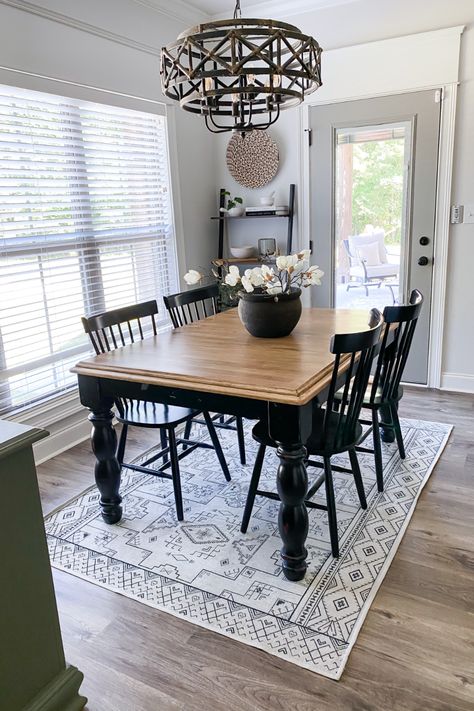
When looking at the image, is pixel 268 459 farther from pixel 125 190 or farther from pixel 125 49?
pixel 125 49

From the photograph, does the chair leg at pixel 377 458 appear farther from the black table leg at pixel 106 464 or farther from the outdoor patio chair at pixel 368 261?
the outdoor patio chair at pixel 368 261

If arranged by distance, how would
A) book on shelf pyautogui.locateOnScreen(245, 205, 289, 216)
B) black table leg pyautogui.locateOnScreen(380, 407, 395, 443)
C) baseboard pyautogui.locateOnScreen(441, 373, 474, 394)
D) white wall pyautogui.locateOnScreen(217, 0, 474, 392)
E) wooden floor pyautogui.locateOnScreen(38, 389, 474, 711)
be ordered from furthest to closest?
book on shelf pyautogui.locateOnScreen(245, 205, 289, 216)
baseboard pyautogui.locateOnScreen(441, 373, 474, 394)
white wall pyautogui.locateOnScreen(217, 0, 474, 392)
black table leg pyautogui.locateOnScreen(380, 407, 395, 443)
wooden floor pyautogui.locateOnScreen(38, 389, 474, 711)

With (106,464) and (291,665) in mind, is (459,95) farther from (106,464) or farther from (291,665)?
(291,665)

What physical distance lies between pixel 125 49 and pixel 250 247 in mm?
1696

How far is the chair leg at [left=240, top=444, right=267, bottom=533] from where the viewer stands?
2.31m

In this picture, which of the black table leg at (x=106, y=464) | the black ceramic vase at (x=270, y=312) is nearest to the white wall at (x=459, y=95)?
the black ceramic vase at (x=270, y=312)

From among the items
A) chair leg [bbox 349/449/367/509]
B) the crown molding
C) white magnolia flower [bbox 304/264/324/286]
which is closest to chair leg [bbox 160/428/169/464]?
chair leg [bbox 349/449/367/509]

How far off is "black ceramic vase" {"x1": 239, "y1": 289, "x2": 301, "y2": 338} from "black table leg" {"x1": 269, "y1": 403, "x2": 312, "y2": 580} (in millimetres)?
630

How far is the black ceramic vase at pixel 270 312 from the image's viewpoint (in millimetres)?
2443

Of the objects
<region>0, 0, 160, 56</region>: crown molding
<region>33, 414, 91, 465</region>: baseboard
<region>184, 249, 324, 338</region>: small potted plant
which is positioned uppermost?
<region>0, 0, 160, 56</region>: crown molding

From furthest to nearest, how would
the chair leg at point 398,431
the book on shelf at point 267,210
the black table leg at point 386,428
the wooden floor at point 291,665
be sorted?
1. the book on shelf at point 267,210
2. the black table leg at point 386,428
3. the chair leg at point 398,431
4. the wooden floor at point 291,665

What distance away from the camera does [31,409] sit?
319 cm

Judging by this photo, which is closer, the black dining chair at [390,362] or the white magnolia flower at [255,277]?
the white magnolia flower at [255,277]

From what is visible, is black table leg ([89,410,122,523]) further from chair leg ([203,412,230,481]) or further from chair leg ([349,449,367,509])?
chair leg ([349,449,367,509])
